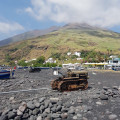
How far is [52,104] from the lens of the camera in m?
9.97

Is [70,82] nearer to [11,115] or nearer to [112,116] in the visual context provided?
[112,116]

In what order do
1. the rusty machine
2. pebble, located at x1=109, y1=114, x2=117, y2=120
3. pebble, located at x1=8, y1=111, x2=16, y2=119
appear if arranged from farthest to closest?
the rusty machine < pebble, located at x1=109, y1=114, x2=117, y2=120 < pebble, located at x1=8, y1=111, x2=16, y2=119

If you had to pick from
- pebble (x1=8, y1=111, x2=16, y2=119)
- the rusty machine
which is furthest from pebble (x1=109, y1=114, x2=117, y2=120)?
pebble (x1=8, y1=111, x2=16, y2=119)

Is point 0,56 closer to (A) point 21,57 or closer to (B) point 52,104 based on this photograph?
(A) point 21,57

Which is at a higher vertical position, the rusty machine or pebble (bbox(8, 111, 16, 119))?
the rusty machine

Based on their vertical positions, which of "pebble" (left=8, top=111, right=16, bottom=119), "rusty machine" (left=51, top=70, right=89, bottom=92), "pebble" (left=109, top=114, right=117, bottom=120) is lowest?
"pebble" (left=109, top=114, right=117, bottom=120)

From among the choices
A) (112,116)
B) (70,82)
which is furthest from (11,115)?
(70,82)

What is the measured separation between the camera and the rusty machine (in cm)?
1367

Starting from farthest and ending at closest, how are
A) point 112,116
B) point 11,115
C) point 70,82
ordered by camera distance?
point 70,82
point 112,116
point 11,115

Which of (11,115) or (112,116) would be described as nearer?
(11,115)

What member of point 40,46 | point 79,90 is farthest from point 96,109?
point 40,46

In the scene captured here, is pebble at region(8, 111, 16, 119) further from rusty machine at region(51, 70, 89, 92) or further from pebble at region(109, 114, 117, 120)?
pebble at region(109, 114, 117, 120)

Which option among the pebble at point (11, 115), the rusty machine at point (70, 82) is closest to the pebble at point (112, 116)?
the rusty machine at point (70, 82)

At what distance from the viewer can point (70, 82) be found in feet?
45.8
